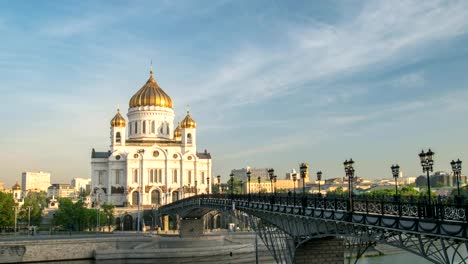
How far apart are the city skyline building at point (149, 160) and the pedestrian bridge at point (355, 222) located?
169 feet

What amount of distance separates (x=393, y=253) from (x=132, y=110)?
6028 centimetres

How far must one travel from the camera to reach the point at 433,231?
60.3 feet

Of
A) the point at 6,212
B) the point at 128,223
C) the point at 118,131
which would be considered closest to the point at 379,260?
the point at 128,223

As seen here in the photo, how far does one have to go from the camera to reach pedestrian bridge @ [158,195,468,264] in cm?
1816

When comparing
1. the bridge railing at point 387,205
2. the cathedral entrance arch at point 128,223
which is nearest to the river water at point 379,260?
the bridge railing at point 387,205

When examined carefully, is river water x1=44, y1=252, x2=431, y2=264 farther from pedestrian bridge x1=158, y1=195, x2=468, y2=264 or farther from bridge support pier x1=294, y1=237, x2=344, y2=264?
bridge support pier x1=294, y1=237, x2=344, y2=264

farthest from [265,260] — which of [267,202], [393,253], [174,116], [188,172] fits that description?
[174,116]

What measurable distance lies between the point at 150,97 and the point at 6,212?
128ft

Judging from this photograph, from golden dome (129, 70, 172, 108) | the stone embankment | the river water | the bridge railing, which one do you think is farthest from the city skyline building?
the bridge railing

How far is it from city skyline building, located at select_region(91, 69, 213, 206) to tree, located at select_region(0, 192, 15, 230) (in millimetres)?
19761

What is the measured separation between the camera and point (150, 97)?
102m

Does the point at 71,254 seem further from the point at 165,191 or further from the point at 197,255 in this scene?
the point at 165,191

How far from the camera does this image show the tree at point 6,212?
6994 centimetres

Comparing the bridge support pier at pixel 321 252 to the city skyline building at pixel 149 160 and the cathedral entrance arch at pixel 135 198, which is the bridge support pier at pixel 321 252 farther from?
the cathedral entrance arch at pixel 135 198
